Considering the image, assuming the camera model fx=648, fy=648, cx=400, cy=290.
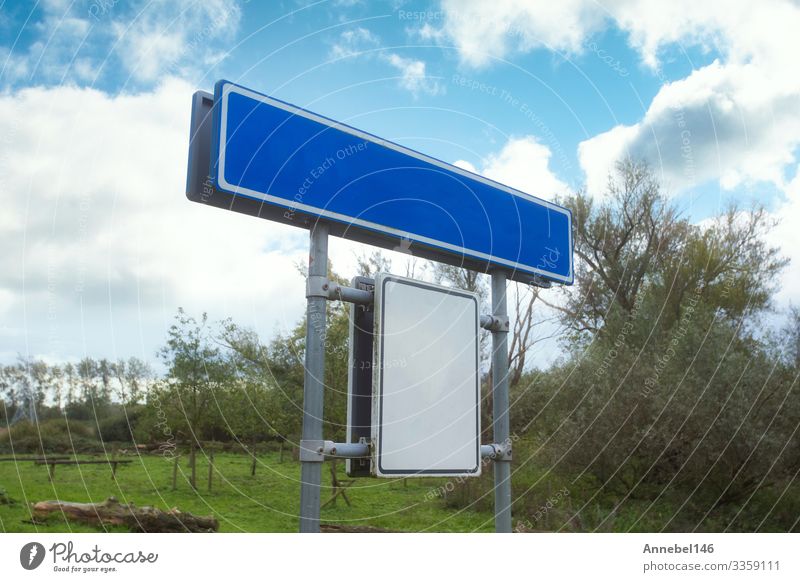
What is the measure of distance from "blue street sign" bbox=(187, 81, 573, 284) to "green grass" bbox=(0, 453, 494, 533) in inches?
267

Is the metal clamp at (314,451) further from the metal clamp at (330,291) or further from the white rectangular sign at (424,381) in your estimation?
the metal clamp at (330,291)

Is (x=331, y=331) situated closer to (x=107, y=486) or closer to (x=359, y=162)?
(x=107, y=486)

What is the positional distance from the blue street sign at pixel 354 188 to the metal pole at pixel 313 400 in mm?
337

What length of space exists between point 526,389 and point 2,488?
9.10 metres

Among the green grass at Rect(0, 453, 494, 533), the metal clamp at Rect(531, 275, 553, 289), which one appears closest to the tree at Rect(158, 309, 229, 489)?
the green grass at Rect(0, 453, 494, 533)

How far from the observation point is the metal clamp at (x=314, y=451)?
2.65 metres

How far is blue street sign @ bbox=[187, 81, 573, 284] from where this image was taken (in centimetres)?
270

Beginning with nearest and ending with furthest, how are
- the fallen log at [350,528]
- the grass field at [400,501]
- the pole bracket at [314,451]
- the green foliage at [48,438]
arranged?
the pole bracket at [314,451]
the green foliage at [48,438]
the fallen log at [350,528]
the grass field at [400,501]

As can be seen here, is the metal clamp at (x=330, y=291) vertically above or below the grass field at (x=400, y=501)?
above

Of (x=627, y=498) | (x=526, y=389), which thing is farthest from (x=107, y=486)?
(x=627, y=498)

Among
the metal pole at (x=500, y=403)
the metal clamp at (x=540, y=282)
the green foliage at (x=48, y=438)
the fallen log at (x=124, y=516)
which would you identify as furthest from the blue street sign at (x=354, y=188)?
the fallen log at (x=124, y=516)

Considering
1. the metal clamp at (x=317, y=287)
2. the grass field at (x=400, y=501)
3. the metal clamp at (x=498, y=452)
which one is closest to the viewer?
the metal clamp at (x=317, y=287)

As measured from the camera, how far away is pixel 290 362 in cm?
1006

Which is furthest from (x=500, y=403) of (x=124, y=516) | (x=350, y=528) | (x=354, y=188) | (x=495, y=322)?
(x=124, y=516)
